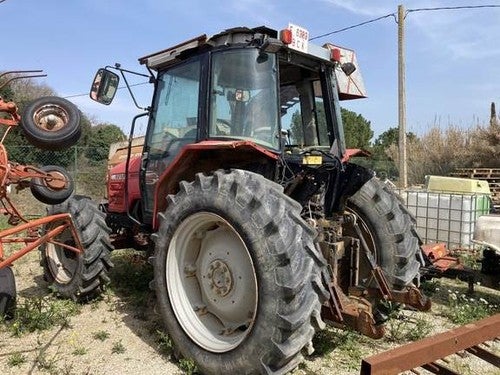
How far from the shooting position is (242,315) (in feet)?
11.3

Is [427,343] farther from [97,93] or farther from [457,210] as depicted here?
[457,210]

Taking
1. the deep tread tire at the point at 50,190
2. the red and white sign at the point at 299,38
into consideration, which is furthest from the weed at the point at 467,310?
the deep tread tire at the point at 50,190

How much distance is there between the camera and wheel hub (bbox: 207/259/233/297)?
11.4ft

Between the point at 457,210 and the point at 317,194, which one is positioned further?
the point at 457,210

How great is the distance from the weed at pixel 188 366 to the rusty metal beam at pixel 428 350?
5.26ft

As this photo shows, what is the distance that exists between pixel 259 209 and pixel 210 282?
34.4 inches

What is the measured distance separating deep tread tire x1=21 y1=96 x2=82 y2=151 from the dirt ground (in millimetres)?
1546

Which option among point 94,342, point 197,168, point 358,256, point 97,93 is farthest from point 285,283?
point 97,93

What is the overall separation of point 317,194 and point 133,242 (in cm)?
266

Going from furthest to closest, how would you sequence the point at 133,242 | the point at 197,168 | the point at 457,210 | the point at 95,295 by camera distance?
1. the point at 457,210
2. the point at 133,242
3. the point at 95,295
4. the point at 197,168

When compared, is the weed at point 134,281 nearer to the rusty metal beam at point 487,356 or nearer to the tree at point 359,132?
Result: the rusty metal beam at point 487,356

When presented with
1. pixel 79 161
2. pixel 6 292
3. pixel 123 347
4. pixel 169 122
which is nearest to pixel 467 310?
pixel 123 347

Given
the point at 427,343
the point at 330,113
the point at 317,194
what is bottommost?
the point at 427,343

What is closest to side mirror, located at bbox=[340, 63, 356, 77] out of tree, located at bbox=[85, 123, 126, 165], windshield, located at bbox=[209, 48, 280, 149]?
windshield, located at bbox=[209, 48, 280, 149]
